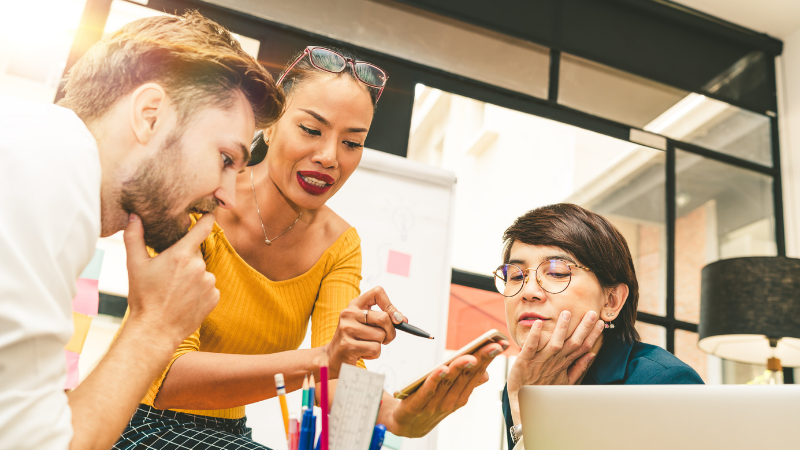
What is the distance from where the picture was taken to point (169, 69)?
37.3 inches

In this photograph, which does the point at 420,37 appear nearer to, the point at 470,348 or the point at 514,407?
the point at 514,407

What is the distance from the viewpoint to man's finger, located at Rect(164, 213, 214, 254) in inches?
35.3

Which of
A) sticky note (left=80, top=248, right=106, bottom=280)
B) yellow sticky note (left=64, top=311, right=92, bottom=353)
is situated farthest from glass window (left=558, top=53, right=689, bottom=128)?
yellow sticky note (left=64, top=311, right=92, bottom=353)

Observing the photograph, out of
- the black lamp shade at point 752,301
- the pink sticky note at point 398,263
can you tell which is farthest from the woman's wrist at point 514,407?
the black lamp shade at point 752,301

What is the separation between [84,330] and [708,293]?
2.47 meters

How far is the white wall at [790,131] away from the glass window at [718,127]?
0.31 ft

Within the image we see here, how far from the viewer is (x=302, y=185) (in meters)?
1.54

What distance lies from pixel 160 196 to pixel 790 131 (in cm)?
367

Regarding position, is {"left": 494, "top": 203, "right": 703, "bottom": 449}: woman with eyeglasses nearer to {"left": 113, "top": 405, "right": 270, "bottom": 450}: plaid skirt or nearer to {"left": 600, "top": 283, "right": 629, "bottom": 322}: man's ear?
{"left": 600, "top": 283, "right": 629, "bottom": 322}: man's ear

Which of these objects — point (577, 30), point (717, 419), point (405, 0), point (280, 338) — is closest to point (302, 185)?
point (280, 338)

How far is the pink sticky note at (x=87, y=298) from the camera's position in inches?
73.6

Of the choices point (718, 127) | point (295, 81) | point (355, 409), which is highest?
point (718, 127)

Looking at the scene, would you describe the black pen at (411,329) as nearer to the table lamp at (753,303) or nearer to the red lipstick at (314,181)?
the red lipstick at (314,181)

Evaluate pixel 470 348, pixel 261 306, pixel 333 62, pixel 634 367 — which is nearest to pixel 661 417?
pixel 470 348
